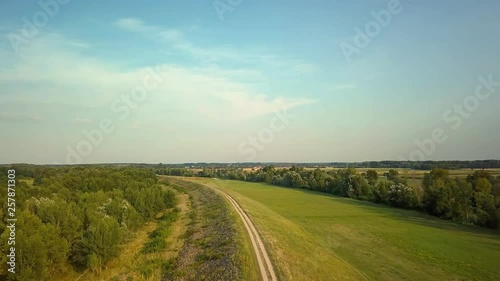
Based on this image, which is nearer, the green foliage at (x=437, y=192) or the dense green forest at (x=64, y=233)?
the dense green forest at (x=64, y=233)

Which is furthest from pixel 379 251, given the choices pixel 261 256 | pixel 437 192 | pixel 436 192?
pixel 436 192

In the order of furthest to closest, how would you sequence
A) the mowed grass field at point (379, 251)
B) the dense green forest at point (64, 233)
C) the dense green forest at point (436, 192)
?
the dense green forest at point (436, 192)
the dense green forest at point (64, 233)
the mowed grass field at point (379, 251)

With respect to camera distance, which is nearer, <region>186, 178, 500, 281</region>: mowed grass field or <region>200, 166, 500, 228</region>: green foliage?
<region>186, 178, 500, 281</region>: mowed grass field

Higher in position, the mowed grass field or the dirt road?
the dirt road

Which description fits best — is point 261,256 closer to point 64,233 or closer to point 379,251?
point 379,251

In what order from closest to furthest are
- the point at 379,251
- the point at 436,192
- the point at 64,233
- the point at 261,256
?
the point at 261,256 < the point at 379,251 < the point at 64,233 < the point at 436,192

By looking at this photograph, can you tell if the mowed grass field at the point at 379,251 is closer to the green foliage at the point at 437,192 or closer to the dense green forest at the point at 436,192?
the green foliage at the point at 437,192

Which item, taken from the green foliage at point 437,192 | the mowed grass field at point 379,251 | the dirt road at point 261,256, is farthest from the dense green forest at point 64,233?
the green foliage at point 437,192

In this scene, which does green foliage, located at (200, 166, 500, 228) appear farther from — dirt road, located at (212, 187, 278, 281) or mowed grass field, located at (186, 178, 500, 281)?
dirt road, located at (212, 187, 278, 281)

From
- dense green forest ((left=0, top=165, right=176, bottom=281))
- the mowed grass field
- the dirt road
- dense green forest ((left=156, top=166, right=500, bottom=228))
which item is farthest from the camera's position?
dense green forest ((left=156, top=166, right=500, bottom=228))

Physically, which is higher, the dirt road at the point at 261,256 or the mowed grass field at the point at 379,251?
the dirt road at the point at 261,256

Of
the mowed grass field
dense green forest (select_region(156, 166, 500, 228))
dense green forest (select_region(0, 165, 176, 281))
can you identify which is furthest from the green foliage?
dense green forest (select_region(0, 165, 176, 281))
